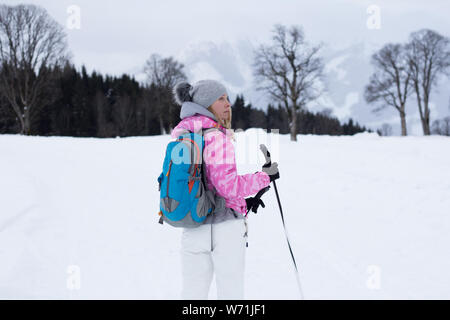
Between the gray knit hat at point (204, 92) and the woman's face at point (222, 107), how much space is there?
31 millimetres

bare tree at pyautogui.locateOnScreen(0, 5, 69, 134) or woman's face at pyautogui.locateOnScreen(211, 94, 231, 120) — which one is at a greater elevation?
bare tree at pyautogui.locateOnScreen(0, 5, 69, 134)

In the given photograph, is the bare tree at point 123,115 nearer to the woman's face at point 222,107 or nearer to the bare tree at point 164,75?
the bare tree at point 164,75

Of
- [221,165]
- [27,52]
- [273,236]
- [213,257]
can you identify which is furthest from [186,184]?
[27,52]

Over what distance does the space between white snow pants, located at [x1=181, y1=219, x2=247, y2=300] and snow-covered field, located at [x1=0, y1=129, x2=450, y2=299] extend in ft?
2.56

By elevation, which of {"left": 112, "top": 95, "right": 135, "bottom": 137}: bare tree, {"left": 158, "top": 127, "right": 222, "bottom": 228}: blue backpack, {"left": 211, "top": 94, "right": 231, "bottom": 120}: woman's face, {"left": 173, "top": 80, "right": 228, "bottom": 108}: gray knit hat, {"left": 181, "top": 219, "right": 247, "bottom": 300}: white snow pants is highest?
{"left": 112, "top": 95, "right": 135, "bottom": 137}: bare tree

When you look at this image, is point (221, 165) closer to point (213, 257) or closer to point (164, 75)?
point (213, 257)

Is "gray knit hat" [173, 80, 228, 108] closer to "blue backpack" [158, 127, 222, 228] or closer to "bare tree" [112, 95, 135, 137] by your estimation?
"blue backpack" [158, 127, 222, 228]

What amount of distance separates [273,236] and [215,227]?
3.90m

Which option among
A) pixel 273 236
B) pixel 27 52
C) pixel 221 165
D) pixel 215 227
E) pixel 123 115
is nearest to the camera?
pixel 221 165

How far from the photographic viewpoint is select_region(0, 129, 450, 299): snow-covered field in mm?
4387

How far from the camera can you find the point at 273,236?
619cm

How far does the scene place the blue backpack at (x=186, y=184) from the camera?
2365mm

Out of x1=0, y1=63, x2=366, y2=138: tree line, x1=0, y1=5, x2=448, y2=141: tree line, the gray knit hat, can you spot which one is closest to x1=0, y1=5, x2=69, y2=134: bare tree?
x1=0, y1=5, x2=448, y2=141: tree line
